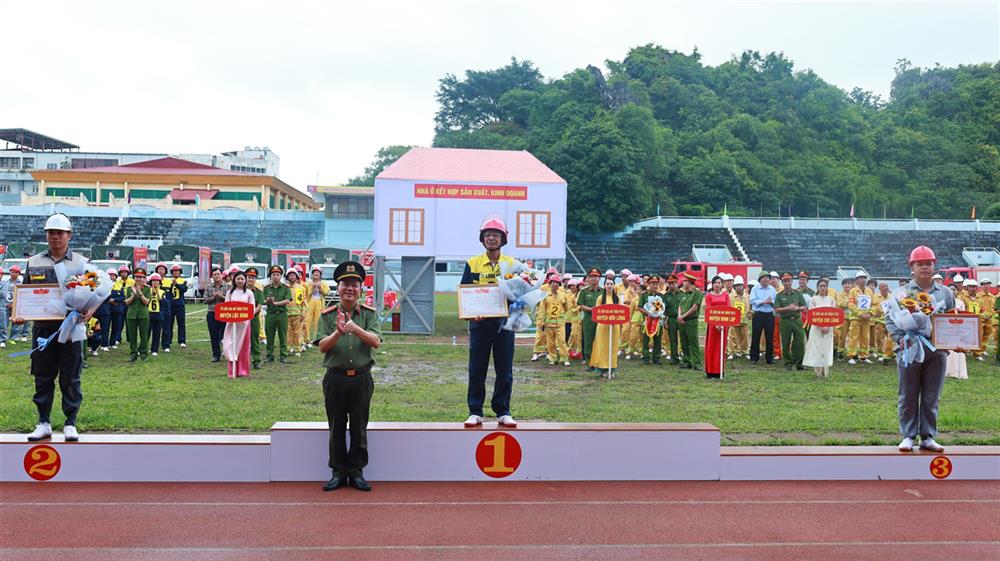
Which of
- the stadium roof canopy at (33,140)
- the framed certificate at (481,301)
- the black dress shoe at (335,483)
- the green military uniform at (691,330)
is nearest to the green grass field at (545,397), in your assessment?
the green military uniform at (691,330)

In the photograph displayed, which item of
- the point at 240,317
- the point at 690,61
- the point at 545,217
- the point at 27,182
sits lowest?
the point at 240,317

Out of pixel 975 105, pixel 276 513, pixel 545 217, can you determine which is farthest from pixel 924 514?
pixel 975 105

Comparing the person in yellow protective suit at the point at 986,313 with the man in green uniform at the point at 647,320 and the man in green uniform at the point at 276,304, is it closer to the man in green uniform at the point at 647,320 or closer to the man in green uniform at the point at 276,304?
the man in green uniform at the point at 647,320

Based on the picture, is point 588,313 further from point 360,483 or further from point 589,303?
point 360,483

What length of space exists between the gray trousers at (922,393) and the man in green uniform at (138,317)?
12.4 metres

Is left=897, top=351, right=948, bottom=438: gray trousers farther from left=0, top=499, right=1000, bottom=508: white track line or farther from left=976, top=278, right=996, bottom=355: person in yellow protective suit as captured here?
left=976, top=278, right=996, bottom=355: person in yellow protective suit

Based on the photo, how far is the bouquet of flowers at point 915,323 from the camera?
Result: 22.3 feet

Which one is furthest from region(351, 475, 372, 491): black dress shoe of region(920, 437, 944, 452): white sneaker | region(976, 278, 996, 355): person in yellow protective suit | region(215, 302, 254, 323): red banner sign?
region(976, 278, 996, 355): person in yellow protective suit

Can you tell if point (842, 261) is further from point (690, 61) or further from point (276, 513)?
point (276, 513)

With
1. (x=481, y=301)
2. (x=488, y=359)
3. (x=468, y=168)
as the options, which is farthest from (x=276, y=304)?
(x=468, y=168)

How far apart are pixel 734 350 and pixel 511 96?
53858 millimetres

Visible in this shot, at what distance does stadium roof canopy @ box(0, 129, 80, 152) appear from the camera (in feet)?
208

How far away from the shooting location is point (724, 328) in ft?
43.7

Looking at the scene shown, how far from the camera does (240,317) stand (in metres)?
12.6
